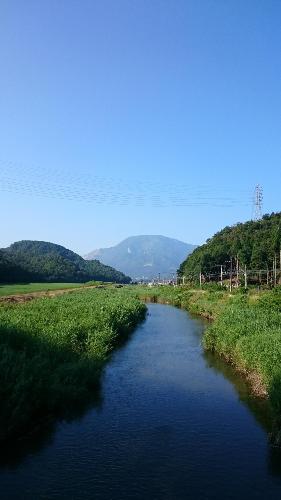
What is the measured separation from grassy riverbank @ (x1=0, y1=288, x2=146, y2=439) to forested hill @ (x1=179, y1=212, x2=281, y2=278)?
69466 mm

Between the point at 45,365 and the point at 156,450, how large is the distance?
293 inches

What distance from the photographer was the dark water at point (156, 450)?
16141 mm

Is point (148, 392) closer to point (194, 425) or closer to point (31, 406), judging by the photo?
point (194, 425)

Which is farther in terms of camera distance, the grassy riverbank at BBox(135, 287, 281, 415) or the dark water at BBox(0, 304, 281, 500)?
the grassy riverbank at BBox(135, 287, 281, 415)

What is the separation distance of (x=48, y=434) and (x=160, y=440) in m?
4.70

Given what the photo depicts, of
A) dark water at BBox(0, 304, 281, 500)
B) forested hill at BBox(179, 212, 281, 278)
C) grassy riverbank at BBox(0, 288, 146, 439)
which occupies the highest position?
forested hill at BBox(179, 212, 281, 278)

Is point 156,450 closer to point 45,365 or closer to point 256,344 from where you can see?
point 45,365

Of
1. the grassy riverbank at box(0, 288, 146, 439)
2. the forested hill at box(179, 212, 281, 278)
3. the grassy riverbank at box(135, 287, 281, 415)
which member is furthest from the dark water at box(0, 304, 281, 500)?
the forested hill at box(179, 212, 281, 278)

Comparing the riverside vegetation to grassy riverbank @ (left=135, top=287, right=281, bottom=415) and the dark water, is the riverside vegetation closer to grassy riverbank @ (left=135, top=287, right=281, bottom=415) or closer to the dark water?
grassy riverbank @ (left=135, top=287, right=281, bottom=415)

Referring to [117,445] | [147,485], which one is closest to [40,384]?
[117,445]

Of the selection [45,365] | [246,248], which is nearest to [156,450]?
[45,365]

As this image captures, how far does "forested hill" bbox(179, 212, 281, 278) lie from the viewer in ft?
343

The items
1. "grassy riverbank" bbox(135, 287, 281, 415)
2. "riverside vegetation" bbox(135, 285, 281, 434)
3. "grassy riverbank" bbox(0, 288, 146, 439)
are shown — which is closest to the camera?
"grassy riverbank" bbox(0, 288, 146, 439)

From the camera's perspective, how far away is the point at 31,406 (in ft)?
68.3
